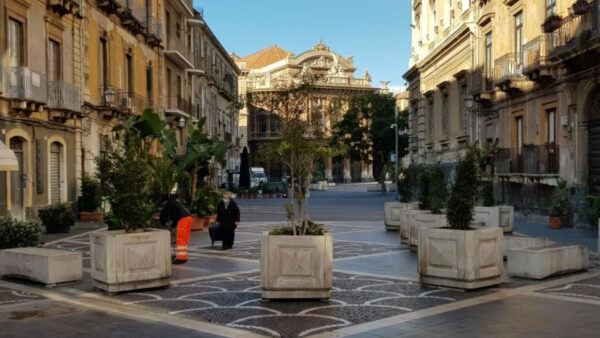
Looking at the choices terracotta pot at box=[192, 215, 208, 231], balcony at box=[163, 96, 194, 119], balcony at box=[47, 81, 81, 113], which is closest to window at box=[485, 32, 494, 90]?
terracotta pot at box=[192, 215, 208, 231]

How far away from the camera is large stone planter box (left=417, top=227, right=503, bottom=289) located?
9227 mm

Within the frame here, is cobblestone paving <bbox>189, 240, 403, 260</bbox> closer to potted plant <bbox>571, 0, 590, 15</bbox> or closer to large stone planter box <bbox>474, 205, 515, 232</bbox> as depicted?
large stone planter box <bbox>474, 205, 515, 232</bbox>

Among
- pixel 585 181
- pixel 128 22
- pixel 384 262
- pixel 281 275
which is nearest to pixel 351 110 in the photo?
pixel 128 22

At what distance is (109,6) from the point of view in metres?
27.2

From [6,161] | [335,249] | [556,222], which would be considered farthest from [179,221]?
[556,222]

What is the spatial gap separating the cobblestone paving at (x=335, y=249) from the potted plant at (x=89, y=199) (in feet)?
32.4

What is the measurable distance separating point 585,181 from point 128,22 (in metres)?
21.1

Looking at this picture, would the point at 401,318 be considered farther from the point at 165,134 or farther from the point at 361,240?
the point at 165,134

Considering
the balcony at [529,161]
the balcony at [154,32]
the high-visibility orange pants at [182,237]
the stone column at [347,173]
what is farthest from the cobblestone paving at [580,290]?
the stone column at [347,173]

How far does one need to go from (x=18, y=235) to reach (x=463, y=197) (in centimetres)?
802

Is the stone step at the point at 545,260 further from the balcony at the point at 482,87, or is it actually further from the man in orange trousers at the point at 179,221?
the balcony at the point at 482,87

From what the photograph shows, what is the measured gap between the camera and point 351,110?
5631 cm

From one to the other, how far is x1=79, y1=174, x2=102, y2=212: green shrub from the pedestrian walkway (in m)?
13.5

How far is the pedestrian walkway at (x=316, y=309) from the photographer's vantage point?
7121mm
